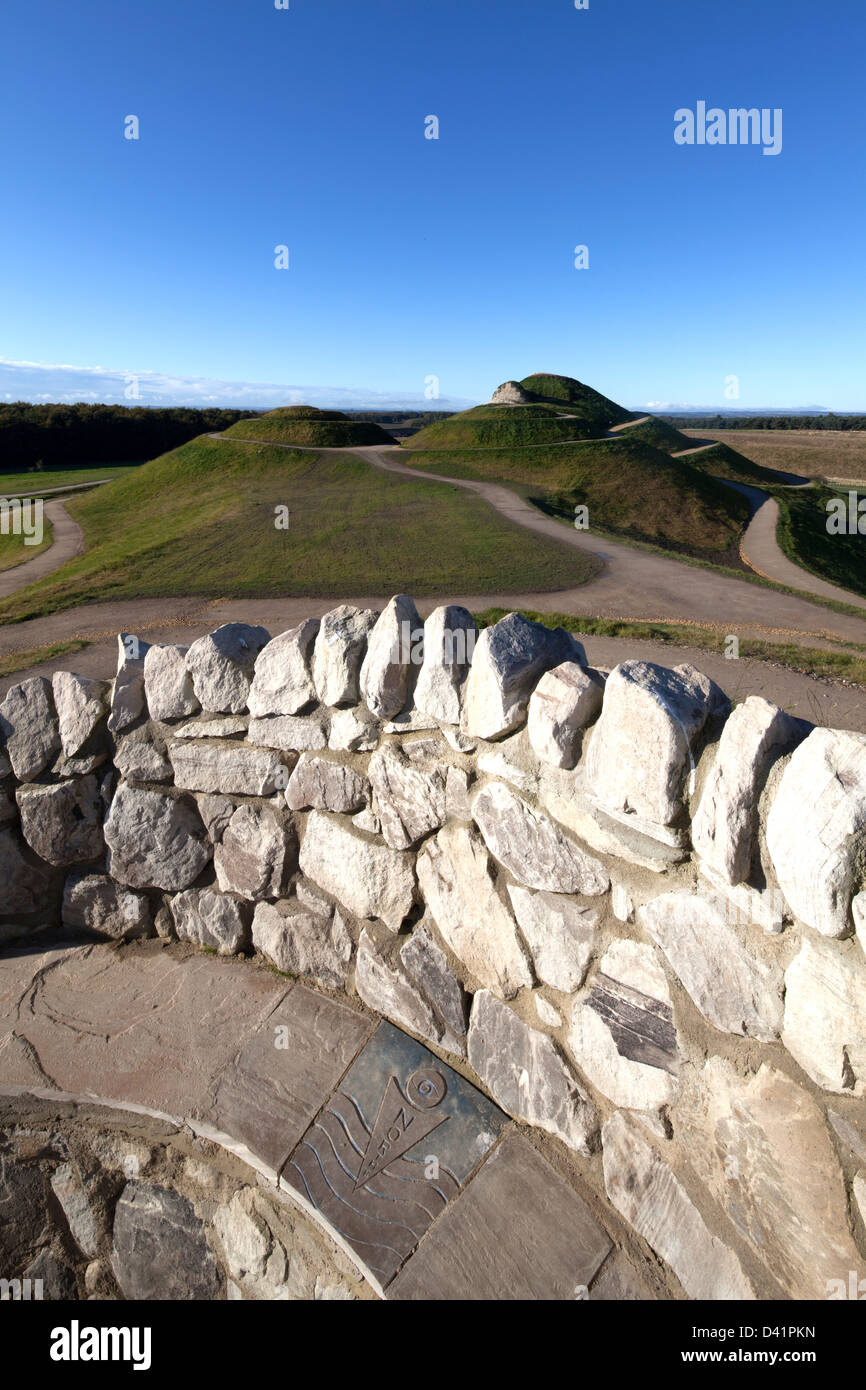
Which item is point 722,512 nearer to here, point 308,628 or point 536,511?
point 536,511

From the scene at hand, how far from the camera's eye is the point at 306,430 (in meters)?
35.6

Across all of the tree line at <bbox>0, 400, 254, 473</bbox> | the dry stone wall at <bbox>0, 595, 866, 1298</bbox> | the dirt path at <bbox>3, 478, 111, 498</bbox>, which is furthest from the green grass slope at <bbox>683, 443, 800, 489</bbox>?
the dry stone wall at <bbox>0, 595, 866, 1298</bbox>

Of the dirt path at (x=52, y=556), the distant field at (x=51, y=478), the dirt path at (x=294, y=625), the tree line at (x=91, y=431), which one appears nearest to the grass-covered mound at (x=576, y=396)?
the tree line at (x=91, y=431)

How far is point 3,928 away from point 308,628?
6.12 ft

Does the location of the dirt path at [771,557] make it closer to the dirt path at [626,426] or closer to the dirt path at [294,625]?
the dirt path at [294,625]

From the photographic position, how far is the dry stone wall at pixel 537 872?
1.58 m

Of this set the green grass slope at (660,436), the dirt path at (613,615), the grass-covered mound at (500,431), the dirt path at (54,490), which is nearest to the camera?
the dirt path at (613,615)

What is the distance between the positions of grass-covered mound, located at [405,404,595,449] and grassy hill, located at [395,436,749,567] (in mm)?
2662

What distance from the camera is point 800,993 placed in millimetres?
1579

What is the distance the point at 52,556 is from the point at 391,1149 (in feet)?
72.1

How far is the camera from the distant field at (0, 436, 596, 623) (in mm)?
14594

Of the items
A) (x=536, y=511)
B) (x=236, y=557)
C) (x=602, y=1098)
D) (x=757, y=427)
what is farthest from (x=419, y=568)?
(x=757, y=427)

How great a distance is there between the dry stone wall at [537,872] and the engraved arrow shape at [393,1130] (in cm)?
21

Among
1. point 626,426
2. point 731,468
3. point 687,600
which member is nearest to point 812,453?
point 626,426
